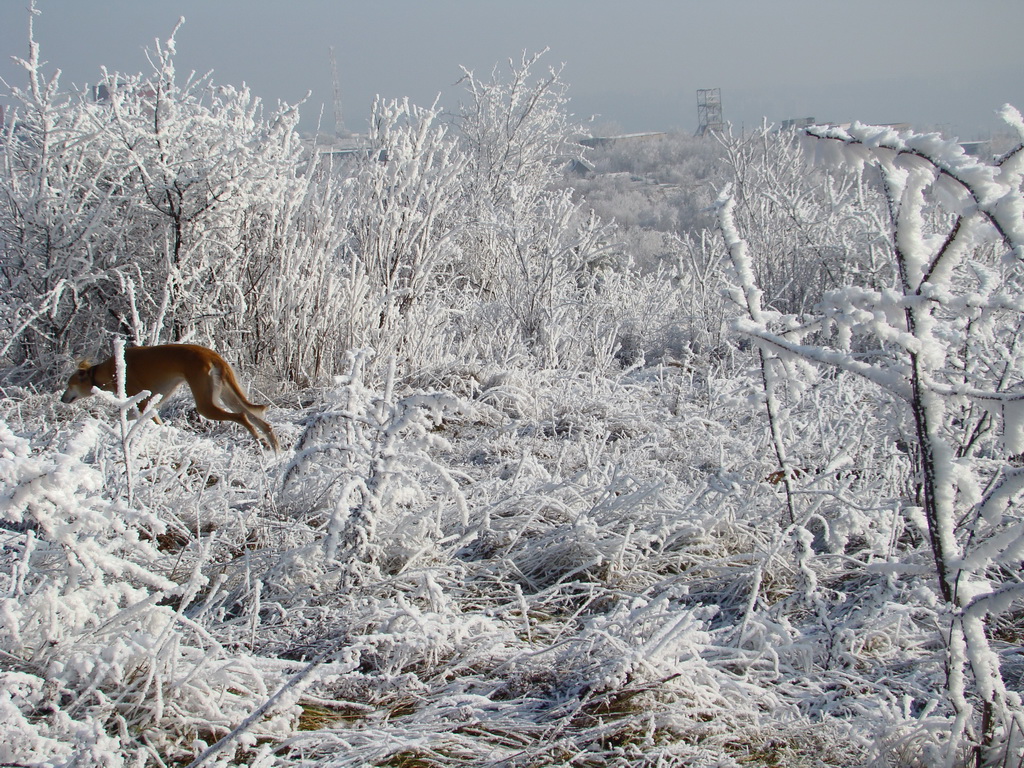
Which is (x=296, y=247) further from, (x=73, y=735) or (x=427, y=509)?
(x=73, y=735)

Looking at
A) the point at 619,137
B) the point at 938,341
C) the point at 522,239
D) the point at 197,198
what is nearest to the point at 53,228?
the point at 197,198

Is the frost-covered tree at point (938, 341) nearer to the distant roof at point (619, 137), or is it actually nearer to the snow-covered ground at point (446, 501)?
the snow-covered ground at point (446, 501)

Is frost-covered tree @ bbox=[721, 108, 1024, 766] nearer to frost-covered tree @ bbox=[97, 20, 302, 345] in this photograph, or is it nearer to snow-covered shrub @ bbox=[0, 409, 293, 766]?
snow-covered shrub @ bbox=[0, 409, 293, 766]

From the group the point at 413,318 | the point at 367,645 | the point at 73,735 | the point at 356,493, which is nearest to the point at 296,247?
the point at 413,318

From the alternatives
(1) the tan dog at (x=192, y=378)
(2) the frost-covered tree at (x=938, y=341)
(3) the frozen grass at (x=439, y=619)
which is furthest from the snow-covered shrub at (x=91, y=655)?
(1) the tan dog at (x=192, y=378)

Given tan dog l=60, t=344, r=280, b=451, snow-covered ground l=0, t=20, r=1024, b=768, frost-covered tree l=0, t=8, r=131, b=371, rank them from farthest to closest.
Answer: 1. frost-covered tree l=0, t=8, r=131, b=371
2. tan dog l=60, t=344, r=280, b=451
3. snow-covered ground l=0, t=20, r=1024, b=768

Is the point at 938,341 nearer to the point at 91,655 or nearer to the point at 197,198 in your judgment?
the point at 91,655

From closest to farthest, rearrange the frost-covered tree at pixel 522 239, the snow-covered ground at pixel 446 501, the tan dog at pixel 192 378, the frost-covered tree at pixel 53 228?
1. the snow-covered ground at pixel 446 501
2. the tan dog at pixel 192 378
3. the frost-covered tree at pixel 53 228
4. the frost-covered tree at pixel 522 239


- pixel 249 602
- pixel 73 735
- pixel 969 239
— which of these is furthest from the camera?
pixel 249 602

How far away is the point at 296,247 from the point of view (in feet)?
14.1

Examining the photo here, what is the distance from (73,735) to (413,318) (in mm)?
3442

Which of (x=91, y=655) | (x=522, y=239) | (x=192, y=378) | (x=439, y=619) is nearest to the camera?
(x=91, y=655)

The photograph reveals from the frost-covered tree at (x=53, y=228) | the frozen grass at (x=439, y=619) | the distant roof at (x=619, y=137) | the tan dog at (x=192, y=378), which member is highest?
the distant roof at (x=619, y=137)

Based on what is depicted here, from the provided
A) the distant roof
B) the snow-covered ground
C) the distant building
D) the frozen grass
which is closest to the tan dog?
the snow-covered ground
